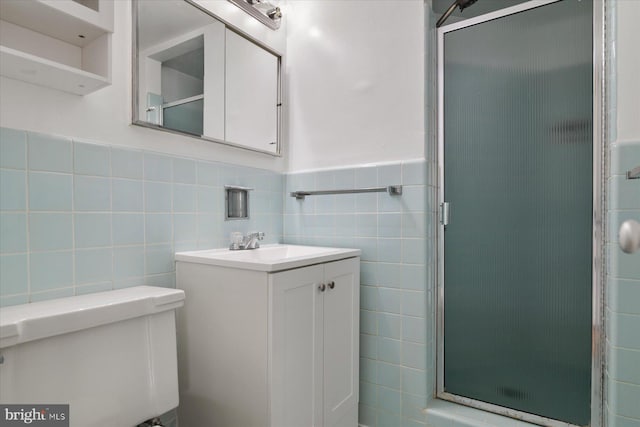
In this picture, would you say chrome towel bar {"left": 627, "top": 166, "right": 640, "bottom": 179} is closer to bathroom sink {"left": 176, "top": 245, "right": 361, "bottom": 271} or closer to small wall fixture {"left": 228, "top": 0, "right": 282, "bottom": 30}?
bathroom sink {"left": 176, "top": 245, "right": 361, "bottom": 271}

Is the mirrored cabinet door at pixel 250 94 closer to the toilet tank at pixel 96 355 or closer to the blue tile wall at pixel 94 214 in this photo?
the blue tile wall at pixel 94 214

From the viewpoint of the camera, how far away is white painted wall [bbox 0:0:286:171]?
991 mm

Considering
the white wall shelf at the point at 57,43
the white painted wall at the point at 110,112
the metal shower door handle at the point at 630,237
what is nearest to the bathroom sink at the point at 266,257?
the white painted wall at the point at 110,112

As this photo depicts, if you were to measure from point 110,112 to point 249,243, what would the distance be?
76cm

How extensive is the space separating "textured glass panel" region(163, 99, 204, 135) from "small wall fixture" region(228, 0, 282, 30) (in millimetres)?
567

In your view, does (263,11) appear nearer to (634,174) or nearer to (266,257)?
(266,257)

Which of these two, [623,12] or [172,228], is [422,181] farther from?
[172,228]

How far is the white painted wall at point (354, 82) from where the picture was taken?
1.57m

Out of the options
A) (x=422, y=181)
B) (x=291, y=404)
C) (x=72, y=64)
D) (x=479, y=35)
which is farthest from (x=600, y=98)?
(x=72, y=64)

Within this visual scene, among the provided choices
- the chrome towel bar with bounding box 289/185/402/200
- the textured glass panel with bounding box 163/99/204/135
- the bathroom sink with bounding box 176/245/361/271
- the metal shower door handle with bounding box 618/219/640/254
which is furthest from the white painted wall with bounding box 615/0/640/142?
the textured glass panel with bounding box 163/99/204/135

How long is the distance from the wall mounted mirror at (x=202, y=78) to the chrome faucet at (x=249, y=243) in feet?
1.39

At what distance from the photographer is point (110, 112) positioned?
47.1 inches

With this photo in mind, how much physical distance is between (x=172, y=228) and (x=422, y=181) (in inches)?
41.5

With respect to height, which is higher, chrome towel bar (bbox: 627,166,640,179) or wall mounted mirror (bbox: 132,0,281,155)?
wall mounted mirror (bbox: 132,0,281,155)
